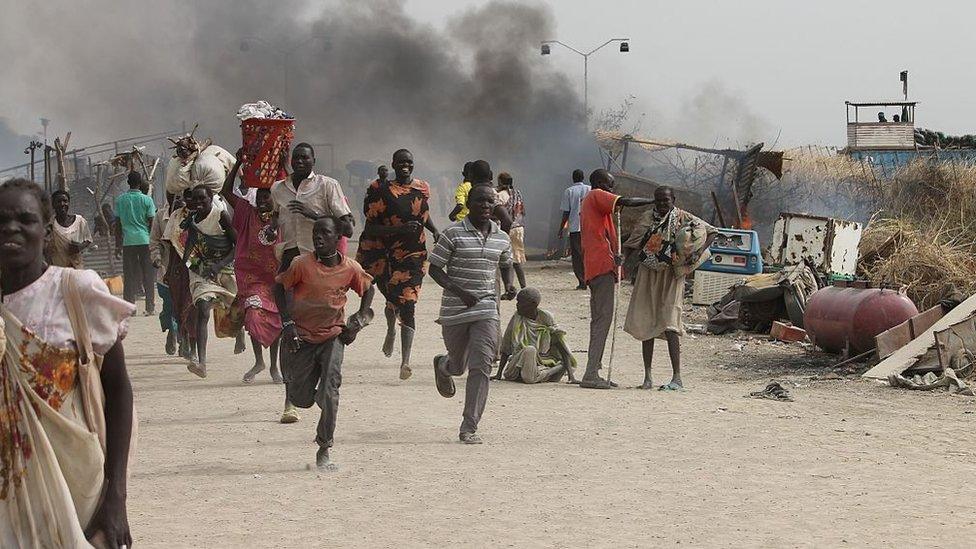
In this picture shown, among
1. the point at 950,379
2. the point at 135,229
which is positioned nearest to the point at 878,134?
the point at 135,229

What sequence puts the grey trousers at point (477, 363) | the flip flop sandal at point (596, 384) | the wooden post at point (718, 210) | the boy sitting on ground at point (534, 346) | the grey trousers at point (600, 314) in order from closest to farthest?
1. the grey trousers at point (477, 363)
2. the flip flop sandal at point (596, 384)
3. the grey trousers at point (600, 314)
4. the boy sitting on ground at point (534, 346)
5. the wooden post at point (718, 210)

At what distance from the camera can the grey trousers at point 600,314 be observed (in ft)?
35.1

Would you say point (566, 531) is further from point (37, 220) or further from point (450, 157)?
point (450, 157)

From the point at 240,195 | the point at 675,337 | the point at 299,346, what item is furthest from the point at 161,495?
the point at 675,337

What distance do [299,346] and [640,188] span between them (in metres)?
17.6

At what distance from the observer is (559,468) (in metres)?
7.13

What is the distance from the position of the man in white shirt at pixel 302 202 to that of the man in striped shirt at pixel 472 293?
1024 millimetres

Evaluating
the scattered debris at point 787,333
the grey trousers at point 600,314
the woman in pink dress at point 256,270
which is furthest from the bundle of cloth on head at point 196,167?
the scattered debris at point 787,333

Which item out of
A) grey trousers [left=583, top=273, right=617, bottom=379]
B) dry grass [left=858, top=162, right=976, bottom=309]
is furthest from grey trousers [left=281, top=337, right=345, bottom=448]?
dry grass [left=858, top=162, right=976, bottom=309]

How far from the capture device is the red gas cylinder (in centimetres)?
1184

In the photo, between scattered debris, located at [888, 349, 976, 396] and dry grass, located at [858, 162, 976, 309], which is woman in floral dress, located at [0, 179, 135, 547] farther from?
dry grass, located at [858, 162, 976, 309]

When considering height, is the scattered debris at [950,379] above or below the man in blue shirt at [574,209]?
below

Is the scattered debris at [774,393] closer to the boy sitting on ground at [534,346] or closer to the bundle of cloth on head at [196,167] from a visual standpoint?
the boy sitting on ground at [534,346]

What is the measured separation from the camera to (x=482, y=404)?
793 cm
